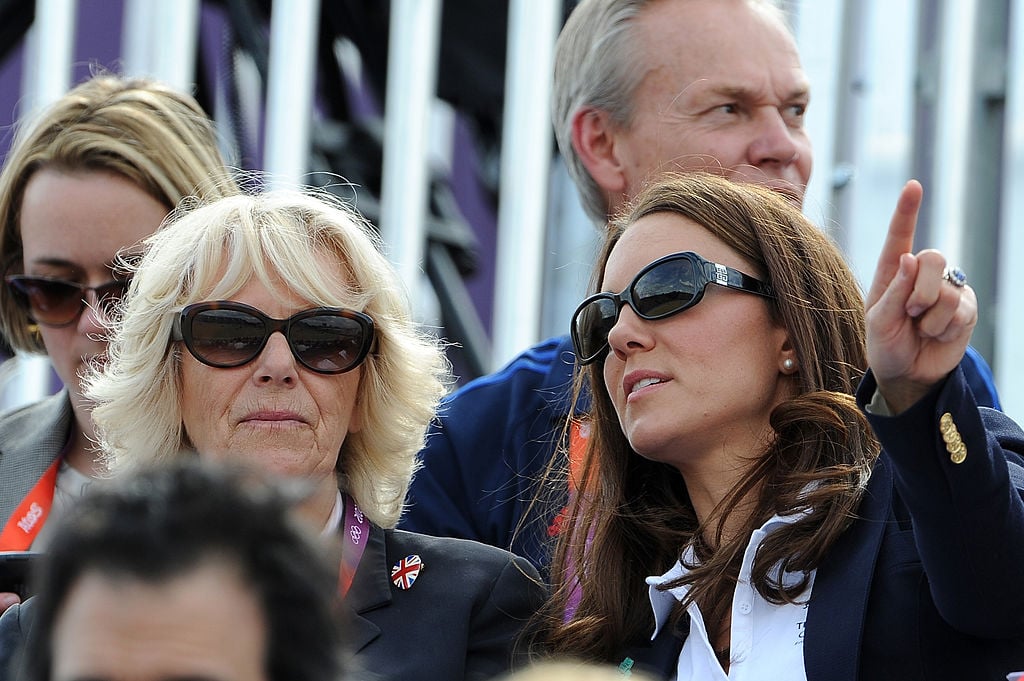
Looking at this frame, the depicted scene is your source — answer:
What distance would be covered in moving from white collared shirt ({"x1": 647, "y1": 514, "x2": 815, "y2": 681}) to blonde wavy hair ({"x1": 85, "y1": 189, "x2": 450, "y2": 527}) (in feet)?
1.80

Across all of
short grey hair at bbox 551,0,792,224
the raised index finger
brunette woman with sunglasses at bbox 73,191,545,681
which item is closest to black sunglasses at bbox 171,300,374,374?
brunette woman with sunglasses at bbox 73,191,545,681

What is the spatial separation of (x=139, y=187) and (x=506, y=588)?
3.80 ft

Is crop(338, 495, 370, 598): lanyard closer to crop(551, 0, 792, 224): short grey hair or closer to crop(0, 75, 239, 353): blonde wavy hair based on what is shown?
crop(0, 75, 239, 353): blonde wavy hair

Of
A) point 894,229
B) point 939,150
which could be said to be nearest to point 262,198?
point 894,229

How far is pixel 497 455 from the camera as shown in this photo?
123 inches

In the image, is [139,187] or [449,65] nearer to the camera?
[139,187]

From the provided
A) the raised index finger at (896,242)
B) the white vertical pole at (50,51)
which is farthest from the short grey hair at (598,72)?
the white vertical pole at (50,51)

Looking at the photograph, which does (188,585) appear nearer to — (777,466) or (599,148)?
(777,466)

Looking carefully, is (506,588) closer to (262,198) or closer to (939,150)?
(262,198)

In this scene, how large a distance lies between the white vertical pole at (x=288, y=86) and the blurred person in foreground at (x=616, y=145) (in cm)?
169

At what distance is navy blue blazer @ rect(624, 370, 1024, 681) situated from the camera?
1.96 meters

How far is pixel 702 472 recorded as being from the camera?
250 cm

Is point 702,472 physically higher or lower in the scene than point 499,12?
lower

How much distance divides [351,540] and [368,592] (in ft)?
0.37
